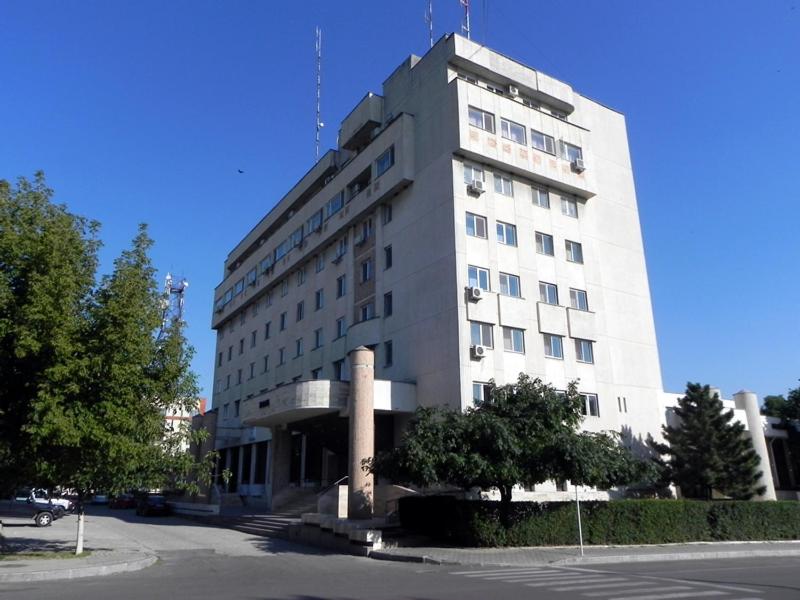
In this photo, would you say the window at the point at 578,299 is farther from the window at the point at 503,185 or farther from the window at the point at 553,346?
the window at the point at 503,185

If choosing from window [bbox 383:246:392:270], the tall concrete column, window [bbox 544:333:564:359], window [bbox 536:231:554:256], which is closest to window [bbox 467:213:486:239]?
window [bbox 536:231:554:256]

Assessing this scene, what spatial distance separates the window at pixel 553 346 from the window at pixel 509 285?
2569mm

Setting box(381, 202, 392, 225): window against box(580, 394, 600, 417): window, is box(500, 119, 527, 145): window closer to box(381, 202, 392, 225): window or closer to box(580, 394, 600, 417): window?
box(381, 202, 392, 225): window

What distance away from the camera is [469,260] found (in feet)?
Answer: 95.0

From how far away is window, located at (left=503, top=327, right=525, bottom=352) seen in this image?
29.1 metres

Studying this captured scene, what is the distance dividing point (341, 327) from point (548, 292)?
12432 millimetres

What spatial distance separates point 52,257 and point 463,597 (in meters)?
13.0

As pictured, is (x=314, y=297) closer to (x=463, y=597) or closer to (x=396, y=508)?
(x=396, y=508)

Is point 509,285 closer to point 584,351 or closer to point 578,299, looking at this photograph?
point 578,299

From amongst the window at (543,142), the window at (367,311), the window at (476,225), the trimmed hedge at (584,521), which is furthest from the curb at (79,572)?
the window at (543,142)

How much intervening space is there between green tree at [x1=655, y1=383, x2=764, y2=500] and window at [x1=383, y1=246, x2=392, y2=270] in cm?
1614

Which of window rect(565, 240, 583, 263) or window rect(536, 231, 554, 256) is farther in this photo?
window rect(565, 240, 583, 263)

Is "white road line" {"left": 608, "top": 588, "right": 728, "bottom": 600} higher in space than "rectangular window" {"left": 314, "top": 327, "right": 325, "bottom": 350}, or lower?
lower

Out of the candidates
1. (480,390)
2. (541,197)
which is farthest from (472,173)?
(480,390)
